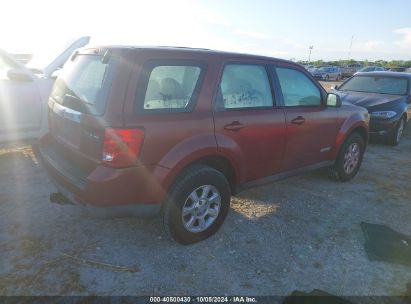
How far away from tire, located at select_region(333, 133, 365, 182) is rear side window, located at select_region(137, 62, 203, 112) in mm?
2860

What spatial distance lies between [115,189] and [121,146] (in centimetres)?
35

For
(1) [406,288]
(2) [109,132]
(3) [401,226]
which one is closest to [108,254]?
(2) [109,132]

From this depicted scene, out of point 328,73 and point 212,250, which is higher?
point 328,73

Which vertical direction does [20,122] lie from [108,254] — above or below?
above

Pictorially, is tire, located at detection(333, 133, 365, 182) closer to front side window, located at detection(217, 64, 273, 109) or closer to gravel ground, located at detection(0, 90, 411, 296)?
gravel ground, located at detection(0, 90, 411, 296)

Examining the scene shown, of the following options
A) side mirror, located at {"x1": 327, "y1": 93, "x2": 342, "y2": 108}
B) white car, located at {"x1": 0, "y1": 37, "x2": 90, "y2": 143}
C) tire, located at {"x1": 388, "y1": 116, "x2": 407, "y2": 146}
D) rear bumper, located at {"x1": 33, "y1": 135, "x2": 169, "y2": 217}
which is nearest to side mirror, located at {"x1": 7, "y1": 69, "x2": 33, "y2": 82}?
white car, located at {"x1": 0, "y1": 37, "x2": 90, "y2": 143}

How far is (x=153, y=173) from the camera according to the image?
281 cm

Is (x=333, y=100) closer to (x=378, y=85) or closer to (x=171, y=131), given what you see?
(x=171, y=131)

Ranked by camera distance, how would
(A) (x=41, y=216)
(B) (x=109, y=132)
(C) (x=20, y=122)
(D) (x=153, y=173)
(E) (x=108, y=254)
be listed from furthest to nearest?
(C) (x=20, y=122)
(A) (x=41, y=216)
(E) (x=108, y=254)
(D) (x=153, y=173)
(B) (x=109, y=132)

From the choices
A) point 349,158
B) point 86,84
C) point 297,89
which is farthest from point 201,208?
point 349,158

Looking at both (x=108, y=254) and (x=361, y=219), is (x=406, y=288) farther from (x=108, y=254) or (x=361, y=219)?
(x=108, y=254)

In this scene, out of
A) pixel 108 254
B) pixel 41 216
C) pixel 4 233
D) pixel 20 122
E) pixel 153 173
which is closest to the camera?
pixel 153 173

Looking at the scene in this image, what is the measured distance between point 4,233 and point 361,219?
3874mm

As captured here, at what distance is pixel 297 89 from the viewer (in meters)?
4.16
